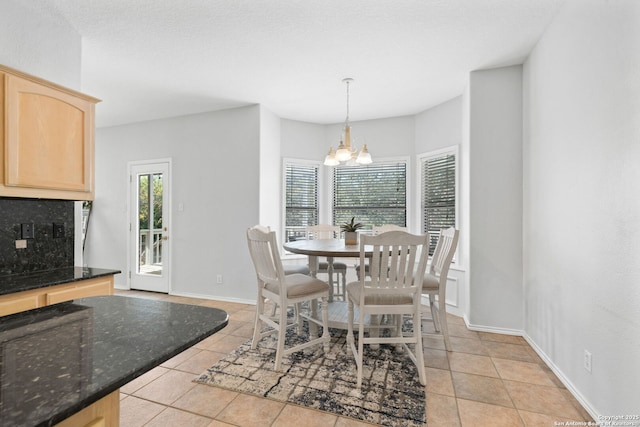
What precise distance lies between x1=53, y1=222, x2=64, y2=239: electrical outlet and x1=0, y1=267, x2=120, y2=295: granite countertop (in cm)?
25

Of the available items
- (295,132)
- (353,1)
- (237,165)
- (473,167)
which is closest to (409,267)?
(473,167)

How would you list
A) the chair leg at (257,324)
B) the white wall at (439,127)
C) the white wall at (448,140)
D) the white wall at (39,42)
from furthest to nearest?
the white wall at (439,127), the white wall at (448,140), the chair leg at (257,324), the white wall at (39,42)

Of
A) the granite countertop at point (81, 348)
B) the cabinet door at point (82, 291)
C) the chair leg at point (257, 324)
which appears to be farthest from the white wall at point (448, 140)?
the cabinet door at point (82, 291)

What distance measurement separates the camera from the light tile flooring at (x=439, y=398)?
1.83m

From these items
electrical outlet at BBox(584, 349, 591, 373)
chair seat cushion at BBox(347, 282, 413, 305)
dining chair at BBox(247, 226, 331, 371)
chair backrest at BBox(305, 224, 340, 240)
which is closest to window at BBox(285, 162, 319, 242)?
chair backrest at BBox(305, 224, 340, 240)

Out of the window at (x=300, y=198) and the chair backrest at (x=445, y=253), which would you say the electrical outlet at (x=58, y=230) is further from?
the chair backrest at (x=445, y=253)

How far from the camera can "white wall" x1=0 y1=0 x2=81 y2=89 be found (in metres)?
2.08

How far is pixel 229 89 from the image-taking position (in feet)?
12.3

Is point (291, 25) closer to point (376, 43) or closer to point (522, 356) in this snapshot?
point (376, 43)

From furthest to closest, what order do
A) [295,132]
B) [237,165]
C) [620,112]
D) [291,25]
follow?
[295,132]
[237,165]
[291,25]
[620,112]

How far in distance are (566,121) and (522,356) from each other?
6.43 ft

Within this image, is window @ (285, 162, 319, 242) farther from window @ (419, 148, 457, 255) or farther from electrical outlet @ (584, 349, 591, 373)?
electrical outlet @ (584, 349, 591, 373)

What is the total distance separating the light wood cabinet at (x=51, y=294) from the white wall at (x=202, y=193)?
207cm

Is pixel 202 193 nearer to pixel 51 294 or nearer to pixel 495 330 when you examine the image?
pixel 51 294
